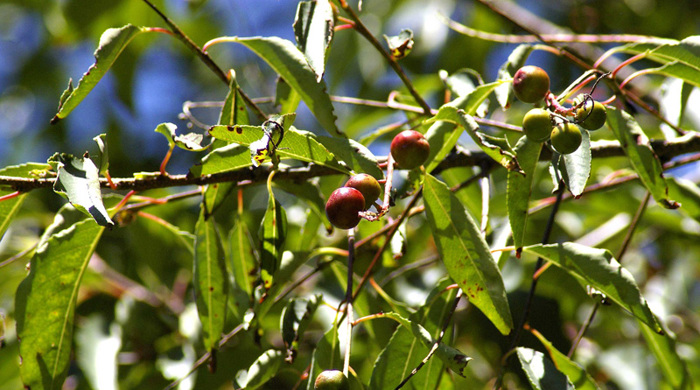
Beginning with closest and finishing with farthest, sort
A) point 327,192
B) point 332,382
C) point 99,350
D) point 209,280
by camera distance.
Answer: point 332,382
point 209,280
point 327,192
point 99,350

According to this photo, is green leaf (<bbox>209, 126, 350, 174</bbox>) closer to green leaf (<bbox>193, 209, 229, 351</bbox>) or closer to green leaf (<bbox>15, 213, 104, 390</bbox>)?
green leaf (<bbox>193, 209, 229, 351</bbox>)

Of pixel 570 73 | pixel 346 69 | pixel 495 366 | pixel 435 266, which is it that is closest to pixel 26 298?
pixel 435 266

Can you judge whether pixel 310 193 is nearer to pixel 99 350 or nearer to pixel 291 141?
pixel 291 141

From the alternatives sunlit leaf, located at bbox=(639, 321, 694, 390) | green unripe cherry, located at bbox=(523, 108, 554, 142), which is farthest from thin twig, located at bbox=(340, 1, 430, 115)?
sunlit leaf, located at bbox=(639, 321, 694, 390)

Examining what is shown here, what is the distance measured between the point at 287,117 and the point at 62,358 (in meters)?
0.70

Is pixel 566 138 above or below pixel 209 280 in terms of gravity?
above

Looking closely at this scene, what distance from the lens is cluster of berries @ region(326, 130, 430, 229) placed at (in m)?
0.96

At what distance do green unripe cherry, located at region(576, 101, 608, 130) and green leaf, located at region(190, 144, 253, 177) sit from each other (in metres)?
0.60

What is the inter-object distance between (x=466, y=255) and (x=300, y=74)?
49cm

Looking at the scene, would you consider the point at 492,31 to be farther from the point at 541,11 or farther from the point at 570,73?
the point at 541,11

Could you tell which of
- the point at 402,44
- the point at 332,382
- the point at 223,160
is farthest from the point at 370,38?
the point at 332,382

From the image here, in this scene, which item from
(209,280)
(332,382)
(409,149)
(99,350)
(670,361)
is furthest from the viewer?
(99,350)

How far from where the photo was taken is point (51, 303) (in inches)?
50.7

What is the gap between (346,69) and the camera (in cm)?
318
